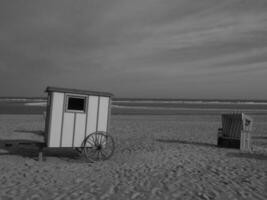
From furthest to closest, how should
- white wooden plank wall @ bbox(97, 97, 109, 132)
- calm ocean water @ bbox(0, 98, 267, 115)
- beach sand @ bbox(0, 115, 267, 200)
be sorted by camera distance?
calm ocean water @ bbox(0, 98, 267, 115) < white wooden plank wall @ bbox(97, 97, 109, 132) < beach sand @ bbox(0, 115, 267, 200)

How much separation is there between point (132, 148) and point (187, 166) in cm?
340

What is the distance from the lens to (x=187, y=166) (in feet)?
25.9

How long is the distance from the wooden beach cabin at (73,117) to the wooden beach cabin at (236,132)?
5.30 metres

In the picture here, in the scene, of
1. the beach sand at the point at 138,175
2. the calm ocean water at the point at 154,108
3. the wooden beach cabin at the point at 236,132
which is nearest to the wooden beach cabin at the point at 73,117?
the beach sand at the point at 138,175

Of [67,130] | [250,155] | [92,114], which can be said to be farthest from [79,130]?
[250,155]

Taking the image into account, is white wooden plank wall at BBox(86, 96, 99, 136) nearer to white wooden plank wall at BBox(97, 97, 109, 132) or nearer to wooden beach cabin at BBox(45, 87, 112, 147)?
wooden beach cabin at BBox(45, 87, 112, 147)

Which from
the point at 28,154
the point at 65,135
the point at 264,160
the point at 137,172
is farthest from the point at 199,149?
the point at 28,154

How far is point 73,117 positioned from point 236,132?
664 centimetres

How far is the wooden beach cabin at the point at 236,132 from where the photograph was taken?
10914mm

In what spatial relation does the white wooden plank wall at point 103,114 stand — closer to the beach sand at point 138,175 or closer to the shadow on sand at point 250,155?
the beach sand at point 138,175

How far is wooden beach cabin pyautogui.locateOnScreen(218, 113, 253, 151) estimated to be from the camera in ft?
35.8

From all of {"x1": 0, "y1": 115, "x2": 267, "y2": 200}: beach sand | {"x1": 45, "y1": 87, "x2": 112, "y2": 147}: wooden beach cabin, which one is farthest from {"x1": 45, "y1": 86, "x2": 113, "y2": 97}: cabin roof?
{"x1": 0, "y1": 115, "x2": 267, "y2": 200}: beach sand

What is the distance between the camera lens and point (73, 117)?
8422 millimetres

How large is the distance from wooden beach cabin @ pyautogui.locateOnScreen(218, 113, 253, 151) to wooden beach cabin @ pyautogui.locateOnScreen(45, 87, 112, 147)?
5.30m
